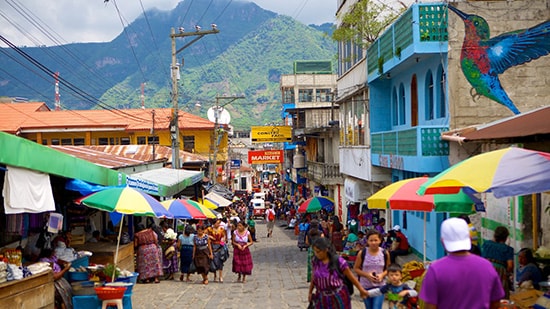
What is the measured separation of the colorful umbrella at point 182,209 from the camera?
18.0 m

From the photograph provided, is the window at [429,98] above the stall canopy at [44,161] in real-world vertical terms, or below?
above

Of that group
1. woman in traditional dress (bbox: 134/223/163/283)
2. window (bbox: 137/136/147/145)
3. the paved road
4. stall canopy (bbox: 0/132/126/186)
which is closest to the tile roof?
window (bbox: 137/136/147/145)

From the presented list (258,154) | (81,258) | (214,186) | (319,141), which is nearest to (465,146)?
(81,258)

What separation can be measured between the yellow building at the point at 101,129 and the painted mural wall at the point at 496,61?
129ft

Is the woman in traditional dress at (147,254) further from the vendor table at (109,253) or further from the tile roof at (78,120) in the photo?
the tile roof at (78,120)

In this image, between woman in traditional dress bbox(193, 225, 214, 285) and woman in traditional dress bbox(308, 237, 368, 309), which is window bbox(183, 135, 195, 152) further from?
woman in traditional dress bbox(308, 237, 368, 309)

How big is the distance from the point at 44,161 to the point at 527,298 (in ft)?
25.0

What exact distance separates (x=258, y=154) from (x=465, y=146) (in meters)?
40.0

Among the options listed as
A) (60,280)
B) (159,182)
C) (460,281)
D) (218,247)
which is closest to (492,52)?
(218,247)

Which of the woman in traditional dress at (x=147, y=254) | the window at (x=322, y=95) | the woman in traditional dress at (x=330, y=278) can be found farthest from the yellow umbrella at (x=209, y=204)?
the window at (x=322, y=95)

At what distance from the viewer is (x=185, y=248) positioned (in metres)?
16.8

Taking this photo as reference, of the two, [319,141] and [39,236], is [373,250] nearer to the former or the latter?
[39,236]

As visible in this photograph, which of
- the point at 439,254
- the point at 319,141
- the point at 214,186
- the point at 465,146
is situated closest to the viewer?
the point at 465,146

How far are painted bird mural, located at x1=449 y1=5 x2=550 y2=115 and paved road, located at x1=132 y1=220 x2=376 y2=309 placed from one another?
6.49 metres
